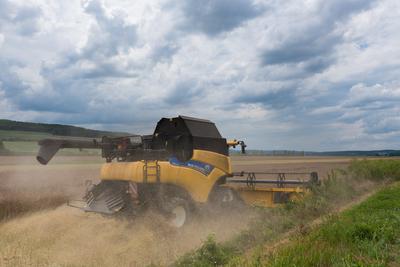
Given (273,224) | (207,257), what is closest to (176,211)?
(273,224)

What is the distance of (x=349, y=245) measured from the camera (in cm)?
578

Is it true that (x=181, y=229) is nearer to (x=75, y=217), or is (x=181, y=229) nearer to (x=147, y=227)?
(x=147, y=227)

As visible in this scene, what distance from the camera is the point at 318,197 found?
1020cm

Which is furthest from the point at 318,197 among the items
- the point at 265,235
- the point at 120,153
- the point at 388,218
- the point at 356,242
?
the point at 120,153

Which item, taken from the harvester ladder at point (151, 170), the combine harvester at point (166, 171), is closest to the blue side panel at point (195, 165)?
the combine harvester at point (166, 171)

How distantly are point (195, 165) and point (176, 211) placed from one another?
3.59ft

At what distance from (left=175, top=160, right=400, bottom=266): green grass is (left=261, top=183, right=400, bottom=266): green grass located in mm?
138

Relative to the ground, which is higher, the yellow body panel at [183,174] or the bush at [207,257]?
the yellow body panel at [183,174]

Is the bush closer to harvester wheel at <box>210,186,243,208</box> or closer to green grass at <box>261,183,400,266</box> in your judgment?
green grass at <box>261,183,400,266</box>

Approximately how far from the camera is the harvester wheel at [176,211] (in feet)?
29.0

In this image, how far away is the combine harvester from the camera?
8.93 meters

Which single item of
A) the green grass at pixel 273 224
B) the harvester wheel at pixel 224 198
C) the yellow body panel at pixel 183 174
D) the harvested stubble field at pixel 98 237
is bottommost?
the harvested stubble field at pixel 98 237

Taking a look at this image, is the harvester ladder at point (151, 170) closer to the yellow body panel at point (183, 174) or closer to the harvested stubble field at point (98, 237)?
the yellow body panel at point (183, 174)

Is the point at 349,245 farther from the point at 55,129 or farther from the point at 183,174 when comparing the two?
the point at 55,129
